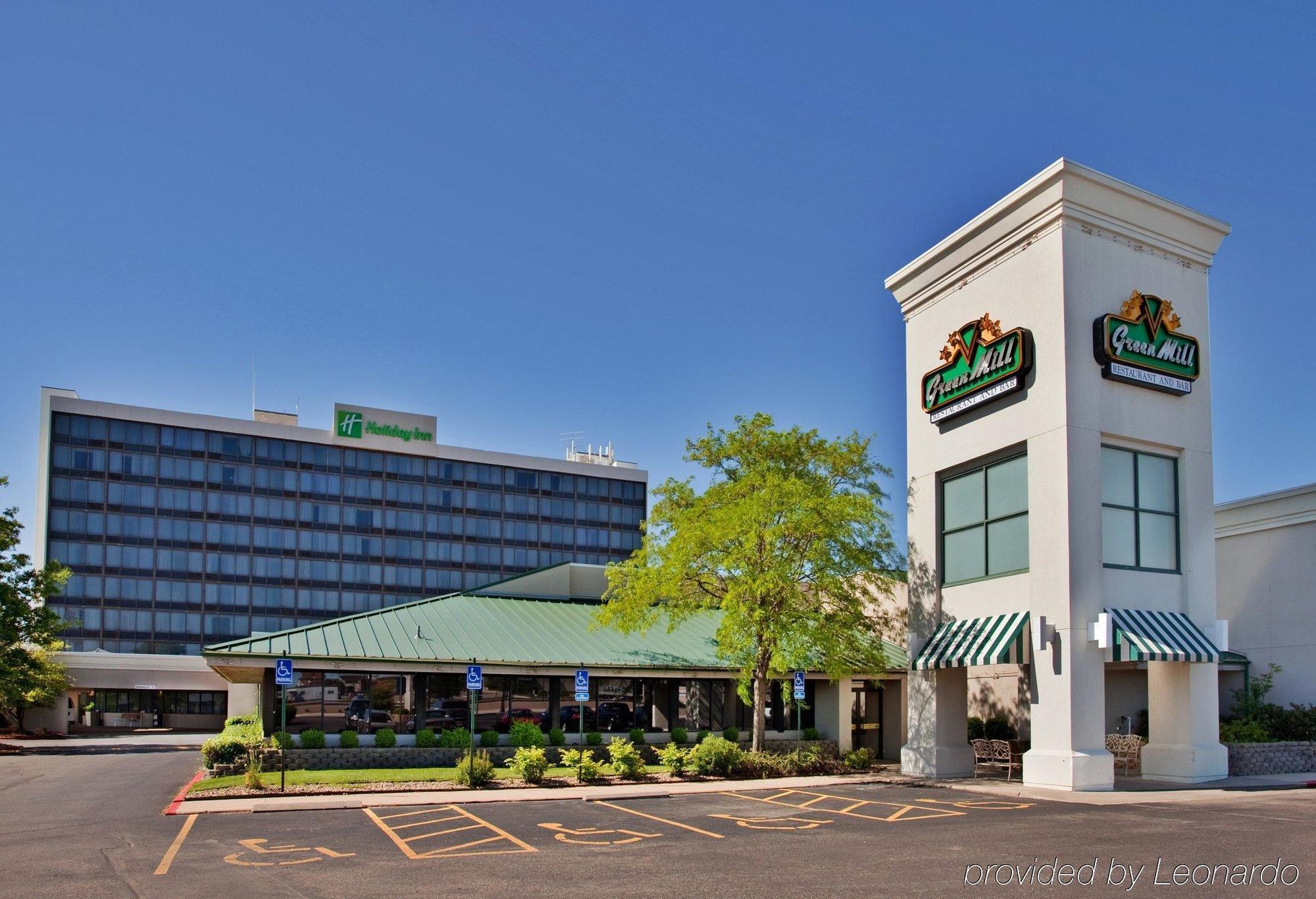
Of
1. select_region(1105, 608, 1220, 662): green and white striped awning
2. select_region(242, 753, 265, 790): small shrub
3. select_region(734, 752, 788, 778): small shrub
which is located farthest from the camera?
select_region(734, 752, 788, 778): small shrub

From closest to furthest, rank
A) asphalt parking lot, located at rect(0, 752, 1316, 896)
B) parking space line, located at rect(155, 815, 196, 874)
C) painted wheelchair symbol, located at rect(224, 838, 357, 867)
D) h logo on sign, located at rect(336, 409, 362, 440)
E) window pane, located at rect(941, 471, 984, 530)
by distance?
asphalt parking lot, located at rect(0, 752, 1316, 896)
parking space line, located at rect(155, 815, 196, 874)
painted wheelchair symbol, located at rect(224, 838, 357, 867)
window pane, located at rect(941, 471, 984, 530)
h logo on sign, located at rect(336, 409, 362, 440)

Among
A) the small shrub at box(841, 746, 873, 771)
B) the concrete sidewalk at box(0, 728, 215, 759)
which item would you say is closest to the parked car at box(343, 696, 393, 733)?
the small shrub at box(841, 746, 873, 771)

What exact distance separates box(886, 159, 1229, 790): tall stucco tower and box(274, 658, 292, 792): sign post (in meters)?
17.4

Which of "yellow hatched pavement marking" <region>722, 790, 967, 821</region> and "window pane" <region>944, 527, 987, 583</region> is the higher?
"window pane" <region>944, 527, 987, 583</region>

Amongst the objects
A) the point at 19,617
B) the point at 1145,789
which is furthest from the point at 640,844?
the point at 19,617

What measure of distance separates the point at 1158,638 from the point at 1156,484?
4.50m

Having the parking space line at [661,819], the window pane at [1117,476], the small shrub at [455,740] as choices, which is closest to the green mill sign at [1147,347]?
the window pane at [1117,476]

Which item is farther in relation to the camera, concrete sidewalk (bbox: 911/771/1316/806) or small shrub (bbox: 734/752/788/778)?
small shrub (bbox: 734/752/788/778)

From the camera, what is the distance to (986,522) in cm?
3083

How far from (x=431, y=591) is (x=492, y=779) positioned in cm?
7761

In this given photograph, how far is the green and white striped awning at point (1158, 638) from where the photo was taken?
2667 centimetres

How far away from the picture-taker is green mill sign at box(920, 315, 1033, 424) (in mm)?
29141

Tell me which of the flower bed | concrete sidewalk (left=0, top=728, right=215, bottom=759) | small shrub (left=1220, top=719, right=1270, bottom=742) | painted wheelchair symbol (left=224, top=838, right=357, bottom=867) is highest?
small shrub (left=1220, top=719, right=1270, bottom=742)

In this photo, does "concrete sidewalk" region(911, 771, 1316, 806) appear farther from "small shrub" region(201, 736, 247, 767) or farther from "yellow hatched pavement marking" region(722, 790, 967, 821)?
"small shrub" region(201, 736, 247, 767)
